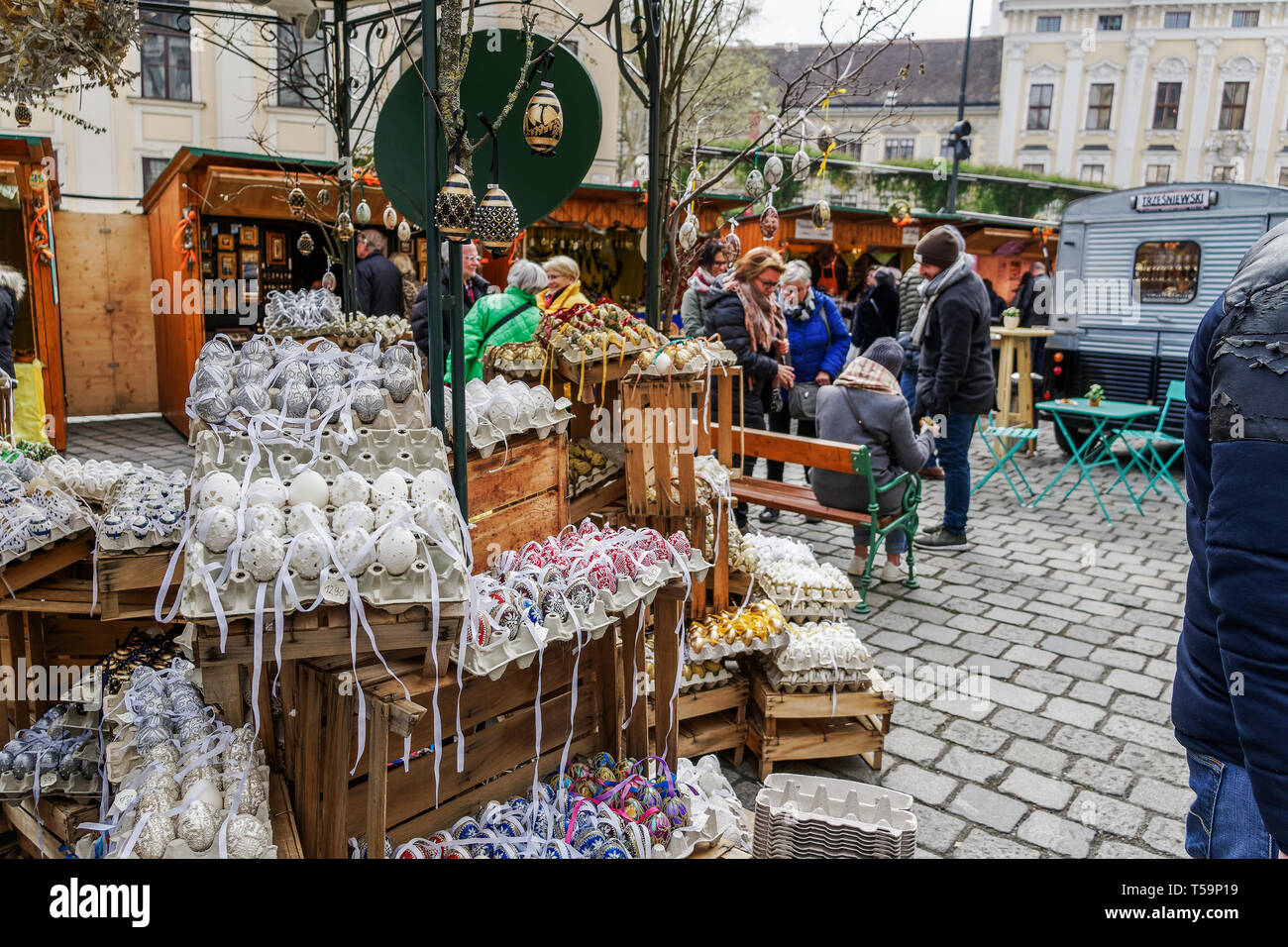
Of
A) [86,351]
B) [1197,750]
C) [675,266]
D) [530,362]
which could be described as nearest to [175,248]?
[86,351]

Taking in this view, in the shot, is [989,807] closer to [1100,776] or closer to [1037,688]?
[1100,776]

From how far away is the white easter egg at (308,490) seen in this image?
6.62ft

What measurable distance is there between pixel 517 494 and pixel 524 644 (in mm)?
735

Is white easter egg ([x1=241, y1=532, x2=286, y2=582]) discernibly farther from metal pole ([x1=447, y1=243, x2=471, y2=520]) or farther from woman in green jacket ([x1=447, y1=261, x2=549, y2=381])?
woman in green jacket ([x1=447, y1=261, x2=549, y2=381])

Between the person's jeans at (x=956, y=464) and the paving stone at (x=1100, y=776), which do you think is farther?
the person's jeans at (x=956, y=464)

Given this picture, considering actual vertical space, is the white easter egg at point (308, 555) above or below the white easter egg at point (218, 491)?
below

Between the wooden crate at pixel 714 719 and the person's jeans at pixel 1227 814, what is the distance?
2193 millimetres

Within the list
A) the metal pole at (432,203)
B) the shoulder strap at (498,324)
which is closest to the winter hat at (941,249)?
the shoulder strap at (498,324)

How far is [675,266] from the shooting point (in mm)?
4520

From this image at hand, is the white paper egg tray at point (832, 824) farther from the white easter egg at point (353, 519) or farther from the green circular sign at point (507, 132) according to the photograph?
the green circular sign at point (507, 132)

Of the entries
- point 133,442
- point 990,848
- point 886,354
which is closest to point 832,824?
point 990,848

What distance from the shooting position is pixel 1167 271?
32.5 ft

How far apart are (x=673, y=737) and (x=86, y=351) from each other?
11192 millimetres

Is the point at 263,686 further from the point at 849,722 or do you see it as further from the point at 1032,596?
the point at 1032,596
